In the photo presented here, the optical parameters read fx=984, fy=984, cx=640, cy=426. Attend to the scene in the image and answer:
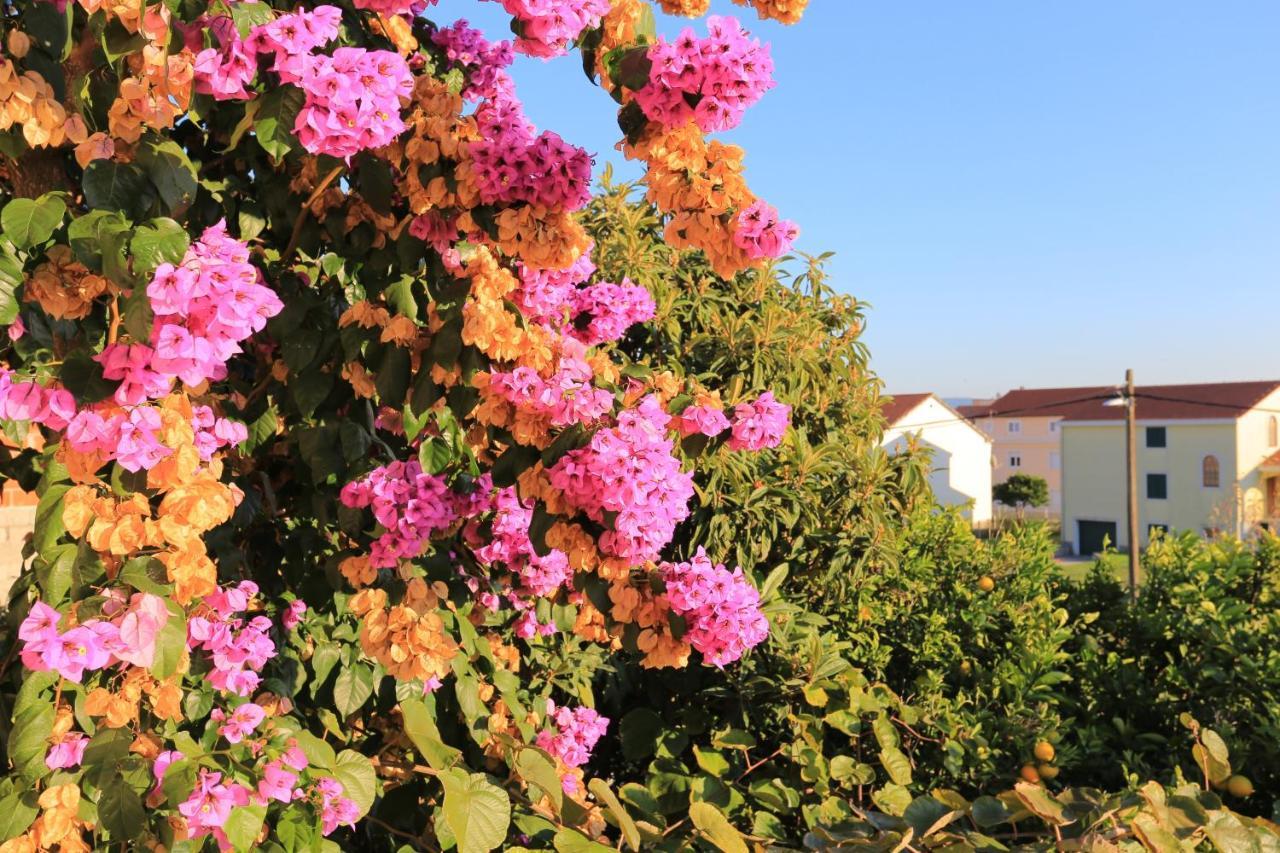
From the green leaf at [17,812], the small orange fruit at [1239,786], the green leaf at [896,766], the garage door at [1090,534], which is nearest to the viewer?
the green leaf at [17,812]

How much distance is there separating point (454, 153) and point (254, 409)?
0.82m

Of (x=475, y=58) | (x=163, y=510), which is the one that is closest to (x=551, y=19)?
(x=475, y=58)

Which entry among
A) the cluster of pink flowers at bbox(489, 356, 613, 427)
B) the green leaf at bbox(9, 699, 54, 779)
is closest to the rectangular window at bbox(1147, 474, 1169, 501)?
the cluster of pink flowers at bbox(489, 356, 613, 427)

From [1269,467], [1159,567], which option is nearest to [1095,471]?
[1269,467]

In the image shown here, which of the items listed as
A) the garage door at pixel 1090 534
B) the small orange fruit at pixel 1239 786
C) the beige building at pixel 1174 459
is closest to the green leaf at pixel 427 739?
the small orange fruit at pixel 1239 786

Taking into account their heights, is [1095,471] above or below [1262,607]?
above

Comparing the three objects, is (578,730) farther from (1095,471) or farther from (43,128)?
(1095,471)

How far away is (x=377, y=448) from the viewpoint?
220cm

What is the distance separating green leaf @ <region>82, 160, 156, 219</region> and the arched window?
49.0 meters

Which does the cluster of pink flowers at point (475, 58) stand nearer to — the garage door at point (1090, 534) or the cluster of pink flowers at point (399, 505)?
the cluster of pink flowers at point (399, 505)

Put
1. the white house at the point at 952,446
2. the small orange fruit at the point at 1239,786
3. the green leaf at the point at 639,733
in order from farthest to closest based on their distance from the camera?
the white house at the point at 952,446 < the green leaf at the point at 639,733 < the small orange fruit at the point at 1239,786

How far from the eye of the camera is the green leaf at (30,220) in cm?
162

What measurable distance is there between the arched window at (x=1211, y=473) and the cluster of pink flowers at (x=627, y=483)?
48420 mm

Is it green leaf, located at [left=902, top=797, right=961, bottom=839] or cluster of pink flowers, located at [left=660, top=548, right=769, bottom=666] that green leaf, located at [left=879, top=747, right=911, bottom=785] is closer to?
cluster of pink flowers, located at [left=660, top=548, right=769, bottom=666]
